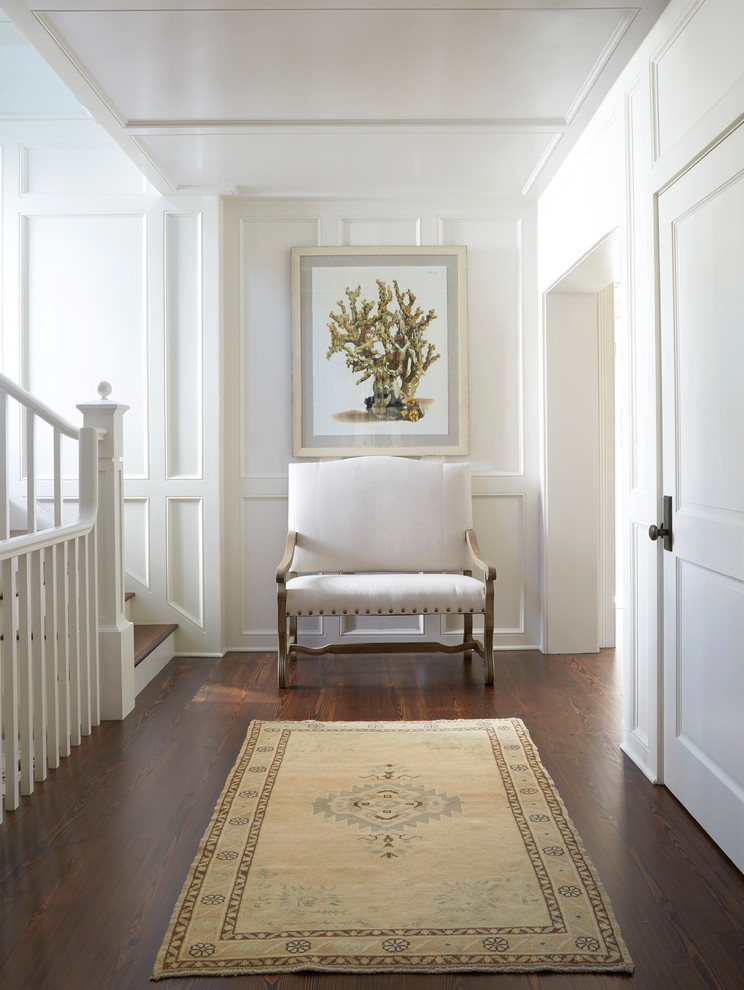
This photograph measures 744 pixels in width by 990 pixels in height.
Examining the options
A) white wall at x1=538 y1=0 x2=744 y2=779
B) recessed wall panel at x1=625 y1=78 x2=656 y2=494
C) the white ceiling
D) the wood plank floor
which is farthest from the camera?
recessed wall panel at x1=625 y1=78 x2=656 y2=494

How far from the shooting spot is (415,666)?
4.26m

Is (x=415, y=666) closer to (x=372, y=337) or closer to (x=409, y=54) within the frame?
(x=372, y=337)

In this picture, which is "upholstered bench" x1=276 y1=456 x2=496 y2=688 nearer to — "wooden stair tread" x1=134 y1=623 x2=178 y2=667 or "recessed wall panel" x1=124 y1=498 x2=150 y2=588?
"wooden stair tread" x1=134 y1=623 x2=178 y2=667

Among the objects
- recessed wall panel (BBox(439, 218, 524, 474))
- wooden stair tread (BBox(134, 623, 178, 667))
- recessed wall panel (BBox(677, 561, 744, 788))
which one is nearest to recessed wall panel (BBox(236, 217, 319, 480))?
recessed wall panel (BBox(439, 218, 524, 474))

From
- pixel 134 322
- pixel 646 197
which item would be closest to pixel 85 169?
pixel 134 322

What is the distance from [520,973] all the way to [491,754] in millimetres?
1271

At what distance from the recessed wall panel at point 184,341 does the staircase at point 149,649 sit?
876 mm

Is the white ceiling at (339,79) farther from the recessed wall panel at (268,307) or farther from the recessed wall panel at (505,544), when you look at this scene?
the recessed wall panel at (505,544)

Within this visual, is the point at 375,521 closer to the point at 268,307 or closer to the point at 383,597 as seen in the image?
the point at 383,597

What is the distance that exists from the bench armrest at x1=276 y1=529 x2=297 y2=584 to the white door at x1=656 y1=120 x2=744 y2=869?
6.15ft

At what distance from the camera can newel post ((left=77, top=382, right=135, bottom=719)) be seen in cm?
336

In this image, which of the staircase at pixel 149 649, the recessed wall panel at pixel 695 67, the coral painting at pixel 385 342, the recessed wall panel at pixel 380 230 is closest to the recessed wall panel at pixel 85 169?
the recessed wall panel at pixel 380 230

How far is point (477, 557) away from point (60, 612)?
212cm

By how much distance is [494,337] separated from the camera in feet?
15.1
